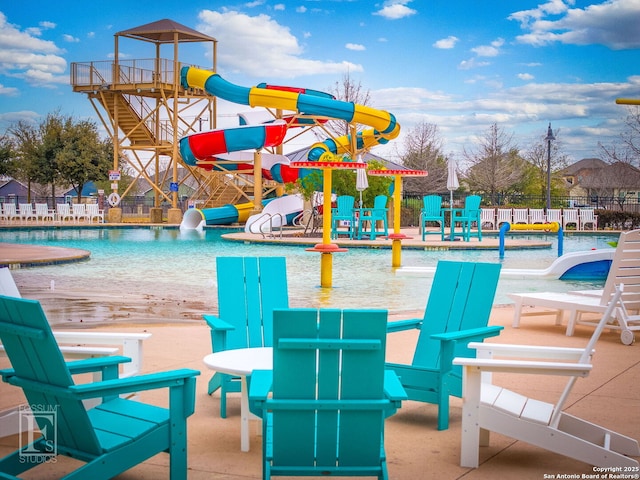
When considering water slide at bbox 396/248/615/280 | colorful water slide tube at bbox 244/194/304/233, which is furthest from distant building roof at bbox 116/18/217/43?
water slide at bbox 396/248/615/280

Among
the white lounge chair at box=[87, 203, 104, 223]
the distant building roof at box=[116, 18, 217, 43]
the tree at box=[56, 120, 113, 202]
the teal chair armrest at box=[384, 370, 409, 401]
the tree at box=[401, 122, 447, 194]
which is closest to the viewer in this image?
the teal chair armrest at box=[384, 370, 409, 401]

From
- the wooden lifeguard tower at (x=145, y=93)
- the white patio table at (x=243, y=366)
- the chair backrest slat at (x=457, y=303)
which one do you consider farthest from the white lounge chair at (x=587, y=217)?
the white patio table at (x=243, y=366)

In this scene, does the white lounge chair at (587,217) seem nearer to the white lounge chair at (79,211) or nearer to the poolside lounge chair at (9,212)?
Result: the white lounge chair at (79,211)

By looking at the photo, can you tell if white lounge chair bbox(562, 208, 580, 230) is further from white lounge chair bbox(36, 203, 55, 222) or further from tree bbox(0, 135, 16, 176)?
tree bbox(0, 135, 16, 176)

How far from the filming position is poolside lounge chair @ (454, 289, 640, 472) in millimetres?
3514

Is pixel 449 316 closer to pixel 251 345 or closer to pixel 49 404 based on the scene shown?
pixel 251 345

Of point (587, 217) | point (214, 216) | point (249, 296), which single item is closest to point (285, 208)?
point (214, 216)

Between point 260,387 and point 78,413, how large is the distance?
66 cm

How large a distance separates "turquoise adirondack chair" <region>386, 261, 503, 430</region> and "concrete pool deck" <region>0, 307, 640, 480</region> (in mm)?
205

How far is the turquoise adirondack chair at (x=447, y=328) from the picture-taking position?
4.23m

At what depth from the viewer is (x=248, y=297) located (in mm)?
4711

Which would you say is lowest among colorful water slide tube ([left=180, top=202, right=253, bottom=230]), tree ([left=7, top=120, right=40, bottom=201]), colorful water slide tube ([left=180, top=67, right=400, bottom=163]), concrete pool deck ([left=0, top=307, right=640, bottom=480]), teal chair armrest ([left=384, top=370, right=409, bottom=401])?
concrete pool deck ([left=0, top=307, right=640, bottom=480])

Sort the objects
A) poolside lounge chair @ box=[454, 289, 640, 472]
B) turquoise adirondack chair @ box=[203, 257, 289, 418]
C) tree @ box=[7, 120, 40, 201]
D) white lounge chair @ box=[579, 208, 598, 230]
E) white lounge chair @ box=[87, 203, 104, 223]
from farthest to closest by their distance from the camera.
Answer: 1. tree @ box=[7, 120, 40, 201]
2. white lounge chair @ box=[87, 203, 104, 223]
3. white lounge chair @ box=[579, 208, 598, 230]
4. turquoise adirondack chair @ box=[203, 257, 289, 418]
5. poolside lounge chair @ box=[454, 289, 640, 472]

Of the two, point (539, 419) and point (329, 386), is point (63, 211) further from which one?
point (329, 386)
